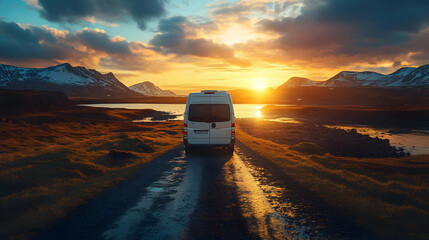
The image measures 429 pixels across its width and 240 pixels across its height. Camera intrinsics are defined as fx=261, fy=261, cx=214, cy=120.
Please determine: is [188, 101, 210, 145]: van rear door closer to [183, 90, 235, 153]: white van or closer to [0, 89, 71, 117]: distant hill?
[183, 90, 235, 153]: white van

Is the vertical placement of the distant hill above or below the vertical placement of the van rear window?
above

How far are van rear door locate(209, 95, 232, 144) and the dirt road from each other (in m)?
3.92

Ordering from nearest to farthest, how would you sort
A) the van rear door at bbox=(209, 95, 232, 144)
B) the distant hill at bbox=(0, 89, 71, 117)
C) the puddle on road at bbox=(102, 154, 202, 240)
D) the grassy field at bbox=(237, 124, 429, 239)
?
the puddle on road at bbox=(102, 154, 202, 240) → the grassy field at bbox=(237, 124, 429, 239) → the van rear door at bbox=(209, 95, 232, 144) → the distant hill at bbox=(0, 89, 71, 117)

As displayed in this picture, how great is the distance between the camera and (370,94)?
7343 inches

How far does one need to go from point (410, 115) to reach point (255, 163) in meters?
67.9

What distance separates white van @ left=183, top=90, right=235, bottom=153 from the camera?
47.6 feet

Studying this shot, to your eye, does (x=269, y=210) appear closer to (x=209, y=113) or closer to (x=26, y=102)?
(x=209, y=113)

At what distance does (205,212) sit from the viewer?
21.8ft

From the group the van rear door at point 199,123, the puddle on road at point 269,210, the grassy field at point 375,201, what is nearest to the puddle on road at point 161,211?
the puddle on road at point 269,210

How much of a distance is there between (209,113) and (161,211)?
27.6 ft

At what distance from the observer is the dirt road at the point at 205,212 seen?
18.0ft

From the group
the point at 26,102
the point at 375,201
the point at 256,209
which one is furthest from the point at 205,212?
the point at 26,102

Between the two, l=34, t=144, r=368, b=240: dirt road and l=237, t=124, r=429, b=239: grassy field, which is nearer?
l=34, t=144, r=368, b=240: dirt road

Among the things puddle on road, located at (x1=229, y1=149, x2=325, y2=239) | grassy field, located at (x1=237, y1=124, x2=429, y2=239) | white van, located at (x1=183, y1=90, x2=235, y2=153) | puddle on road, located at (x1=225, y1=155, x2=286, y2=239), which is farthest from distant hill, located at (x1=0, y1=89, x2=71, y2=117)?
grassy field, located at (x1=237, y1=124, x2=429, y2=239)
